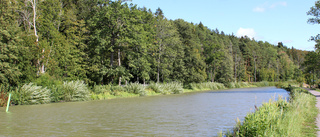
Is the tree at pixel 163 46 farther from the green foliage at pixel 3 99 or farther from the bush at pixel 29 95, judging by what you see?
the green foliage at pixel 3 99

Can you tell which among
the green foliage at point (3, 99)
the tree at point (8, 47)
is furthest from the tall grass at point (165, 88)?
the green foliage at point (3, 99)

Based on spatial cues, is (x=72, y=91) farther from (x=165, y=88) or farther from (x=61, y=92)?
(x=165, y=88)

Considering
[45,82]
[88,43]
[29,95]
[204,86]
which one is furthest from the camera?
[204,86]

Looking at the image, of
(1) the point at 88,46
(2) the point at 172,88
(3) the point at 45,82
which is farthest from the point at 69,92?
(2) the point at 172,88

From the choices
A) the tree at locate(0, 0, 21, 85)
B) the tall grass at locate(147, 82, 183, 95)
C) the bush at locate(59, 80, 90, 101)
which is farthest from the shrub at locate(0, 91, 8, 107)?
the tall grass at locate(147, 82, 183, 95)

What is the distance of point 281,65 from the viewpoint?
134750 mm

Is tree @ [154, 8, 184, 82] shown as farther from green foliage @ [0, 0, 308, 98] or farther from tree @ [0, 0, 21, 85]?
tree @ [0, 0, 21, 85]

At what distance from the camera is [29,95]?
2300 cm

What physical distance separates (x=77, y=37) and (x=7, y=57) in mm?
18128

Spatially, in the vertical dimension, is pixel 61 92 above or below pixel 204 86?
above

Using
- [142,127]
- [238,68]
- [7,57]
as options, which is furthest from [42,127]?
[238,68]

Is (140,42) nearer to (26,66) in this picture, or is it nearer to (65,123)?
(26,66)

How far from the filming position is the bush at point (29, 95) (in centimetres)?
2255

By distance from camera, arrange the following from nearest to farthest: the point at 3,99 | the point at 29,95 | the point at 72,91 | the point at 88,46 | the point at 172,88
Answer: the point at 3,99, the point at 29,95, the point at 72,91, the point at 88,46, the point at 172,88
